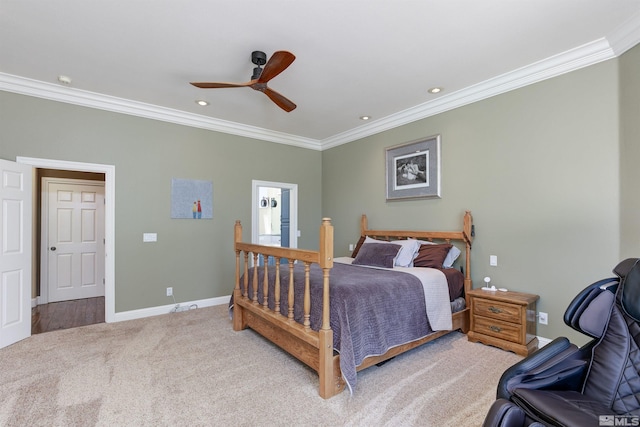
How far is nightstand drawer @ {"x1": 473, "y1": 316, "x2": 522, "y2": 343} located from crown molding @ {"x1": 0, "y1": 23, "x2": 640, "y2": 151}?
248 centimetres

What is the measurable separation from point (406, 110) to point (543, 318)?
→ 298 centimetres

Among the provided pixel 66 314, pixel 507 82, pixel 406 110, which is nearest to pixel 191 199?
pixel 66 314

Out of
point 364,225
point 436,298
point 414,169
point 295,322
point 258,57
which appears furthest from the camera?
point 364,225

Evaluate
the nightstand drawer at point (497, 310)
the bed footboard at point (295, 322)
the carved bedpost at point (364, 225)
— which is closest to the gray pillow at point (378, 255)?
the carved bedpost at point (364, 225)

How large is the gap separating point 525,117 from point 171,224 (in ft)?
15.1

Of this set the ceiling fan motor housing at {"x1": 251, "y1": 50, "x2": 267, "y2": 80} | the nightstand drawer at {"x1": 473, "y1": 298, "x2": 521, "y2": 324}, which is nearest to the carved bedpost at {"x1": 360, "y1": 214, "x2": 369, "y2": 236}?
the nightstand drawer at {"x1": 473, "y1": 298, "x2": 521, "y2": 324}

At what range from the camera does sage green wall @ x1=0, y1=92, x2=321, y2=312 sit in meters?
3.53

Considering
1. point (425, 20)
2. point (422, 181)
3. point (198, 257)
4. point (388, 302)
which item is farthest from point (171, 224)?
point (425, 20)

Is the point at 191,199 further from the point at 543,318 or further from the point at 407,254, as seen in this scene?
the point at 543,318

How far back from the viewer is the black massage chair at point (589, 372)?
51.0 inches

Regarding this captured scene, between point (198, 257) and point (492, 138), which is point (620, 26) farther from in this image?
point (198, 257)

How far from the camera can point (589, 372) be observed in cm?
152

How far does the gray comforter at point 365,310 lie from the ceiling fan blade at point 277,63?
5.98 feet

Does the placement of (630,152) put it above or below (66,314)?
above
